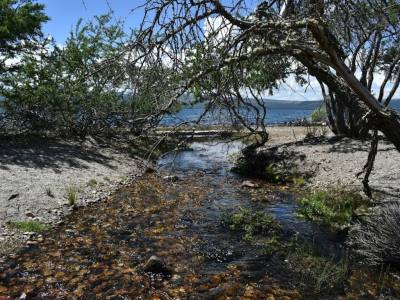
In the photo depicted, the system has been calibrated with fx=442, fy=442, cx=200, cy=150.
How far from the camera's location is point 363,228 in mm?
9695

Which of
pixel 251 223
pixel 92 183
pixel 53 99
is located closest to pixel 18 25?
pixel 53 99

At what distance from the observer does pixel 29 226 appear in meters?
10.5

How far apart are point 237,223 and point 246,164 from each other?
9871mm

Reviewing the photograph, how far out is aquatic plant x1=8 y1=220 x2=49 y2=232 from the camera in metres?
10.4

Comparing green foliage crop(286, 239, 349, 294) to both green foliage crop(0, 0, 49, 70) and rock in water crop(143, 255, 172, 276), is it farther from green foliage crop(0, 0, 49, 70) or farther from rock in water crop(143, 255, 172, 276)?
green foliage crop(0, 0, 49, 70)

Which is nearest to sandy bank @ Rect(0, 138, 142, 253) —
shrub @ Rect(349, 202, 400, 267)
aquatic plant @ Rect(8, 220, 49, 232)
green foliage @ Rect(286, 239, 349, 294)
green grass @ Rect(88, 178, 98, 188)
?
green grass @ Rect(88, 178, 98, 188)

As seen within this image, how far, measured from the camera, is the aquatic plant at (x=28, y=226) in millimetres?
10367

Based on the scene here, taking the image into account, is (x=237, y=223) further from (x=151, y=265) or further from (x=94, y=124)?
(x=94, y=124)

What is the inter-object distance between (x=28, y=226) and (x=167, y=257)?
3650mm

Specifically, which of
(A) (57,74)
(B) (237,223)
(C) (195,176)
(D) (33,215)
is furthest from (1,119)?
(B) (237,223)

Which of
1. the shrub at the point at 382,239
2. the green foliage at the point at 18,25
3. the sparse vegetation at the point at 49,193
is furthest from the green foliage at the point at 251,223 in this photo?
the green foliage at the point at 18,25

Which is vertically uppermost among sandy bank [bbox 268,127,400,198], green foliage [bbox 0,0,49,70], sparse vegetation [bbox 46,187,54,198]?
green foliage [bbox 0,0,49,70]

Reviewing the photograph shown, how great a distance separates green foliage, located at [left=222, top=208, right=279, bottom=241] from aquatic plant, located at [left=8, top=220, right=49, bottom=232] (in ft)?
15.2

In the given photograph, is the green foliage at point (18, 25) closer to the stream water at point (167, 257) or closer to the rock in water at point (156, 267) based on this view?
the stream water at point (167, 257)
